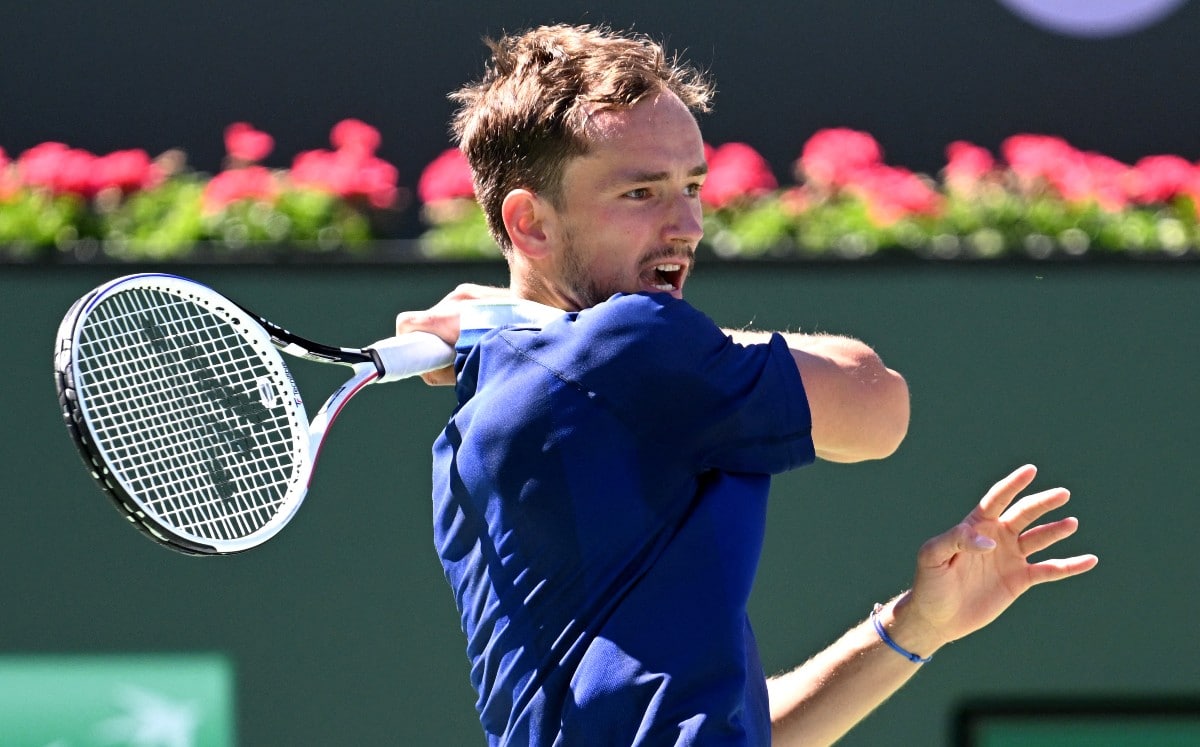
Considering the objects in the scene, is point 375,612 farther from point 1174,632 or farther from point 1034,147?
point 1034,147

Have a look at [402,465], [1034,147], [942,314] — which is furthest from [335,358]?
[1034,147]

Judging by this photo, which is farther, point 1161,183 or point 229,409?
point 1161,183

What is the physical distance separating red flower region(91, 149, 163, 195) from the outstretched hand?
3742mm

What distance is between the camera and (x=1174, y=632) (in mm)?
4480

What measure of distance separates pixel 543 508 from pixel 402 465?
2.52 m

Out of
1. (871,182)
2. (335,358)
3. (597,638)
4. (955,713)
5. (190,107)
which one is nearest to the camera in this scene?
(597,638)

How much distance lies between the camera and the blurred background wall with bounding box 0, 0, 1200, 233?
6.90 meters

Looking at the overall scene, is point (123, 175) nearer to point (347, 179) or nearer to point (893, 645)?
point (347, 179)

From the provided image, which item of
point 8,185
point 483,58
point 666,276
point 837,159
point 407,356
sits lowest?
point 407,356

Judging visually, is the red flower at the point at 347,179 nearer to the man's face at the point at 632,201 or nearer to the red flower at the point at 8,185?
the red flower at the point at 8,185

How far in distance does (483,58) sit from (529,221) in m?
4.79

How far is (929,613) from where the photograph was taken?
8.28 feet

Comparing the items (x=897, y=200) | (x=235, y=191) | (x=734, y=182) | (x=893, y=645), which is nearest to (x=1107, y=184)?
(x=897, y=200)

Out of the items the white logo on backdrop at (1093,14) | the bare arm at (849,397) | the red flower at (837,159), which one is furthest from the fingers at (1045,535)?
the white logo on backdrop at (1093,14)
